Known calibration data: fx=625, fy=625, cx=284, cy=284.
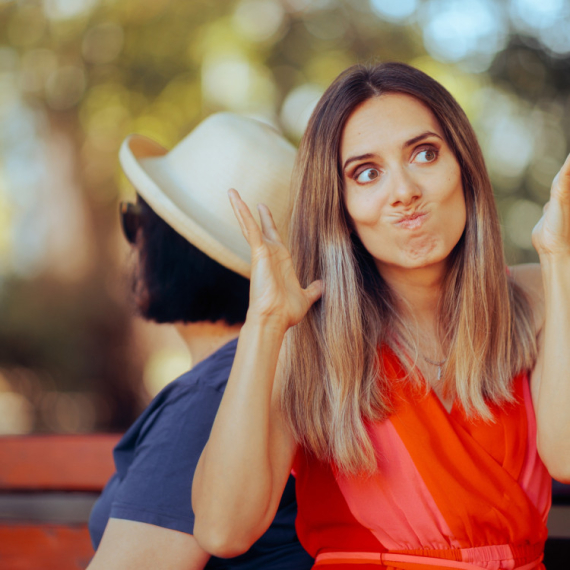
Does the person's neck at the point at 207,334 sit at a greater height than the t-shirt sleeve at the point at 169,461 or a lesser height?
greater

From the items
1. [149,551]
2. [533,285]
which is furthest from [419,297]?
[149,551]

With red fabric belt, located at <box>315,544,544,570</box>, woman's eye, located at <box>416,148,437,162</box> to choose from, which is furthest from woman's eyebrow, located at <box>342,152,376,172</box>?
red fabric belt, located at <box>315,544,544,570</box>

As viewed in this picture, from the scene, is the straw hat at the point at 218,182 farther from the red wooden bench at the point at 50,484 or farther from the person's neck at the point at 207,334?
the red wooden bench at the point at 50,484

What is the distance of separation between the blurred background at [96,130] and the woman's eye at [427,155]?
3860mm

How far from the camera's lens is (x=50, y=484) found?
2.85 metres

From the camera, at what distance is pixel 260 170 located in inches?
85.8

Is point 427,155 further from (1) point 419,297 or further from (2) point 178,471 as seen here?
(2) point 178,471

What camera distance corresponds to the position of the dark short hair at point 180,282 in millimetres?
2082

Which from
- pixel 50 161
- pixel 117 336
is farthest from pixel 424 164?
pixel 50 161

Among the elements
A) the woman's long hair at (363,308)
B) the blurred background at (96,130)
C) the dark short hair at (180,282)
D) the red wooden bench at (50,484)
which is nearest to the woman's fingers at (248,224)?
the woman's long hair at (363,308)

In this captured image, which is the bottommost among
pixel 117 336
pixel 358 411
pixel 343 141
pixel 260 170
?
pixel 117 336

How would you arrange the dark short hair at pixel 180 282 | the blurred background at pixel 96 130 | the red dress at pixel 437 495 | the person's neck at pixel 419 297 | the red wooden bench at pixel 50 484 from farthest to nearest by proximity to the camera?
the blurred background at pixel 96 130 < the red wooden bench at pixel 50 484 < the dark short hair at pixel 180 282 < the person's neck at pixel 419 297 < the red dress at pixel 437 495

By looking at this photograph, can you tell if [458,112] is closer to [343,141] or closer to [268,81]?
[343,141]

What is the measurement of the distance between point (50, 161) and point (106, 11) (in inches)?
58.5
